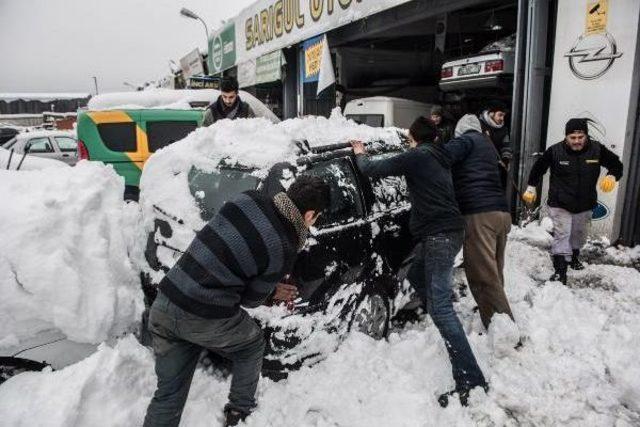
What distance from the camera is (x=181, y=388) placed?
2371 mm

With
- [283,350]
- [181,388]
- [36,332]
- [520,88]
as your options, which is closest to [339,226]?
[283,350]

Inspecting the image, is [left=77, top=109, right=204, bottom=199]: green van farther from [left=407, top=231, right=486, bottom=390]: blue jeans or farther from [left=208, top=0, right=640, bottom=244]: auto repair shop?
[left=407, top=231, right=486, bottom=390]: blue jeans

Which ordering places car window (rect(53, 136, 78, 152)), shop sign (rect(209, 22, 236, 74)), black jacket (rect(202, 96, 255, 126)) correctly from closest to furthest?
black jacket (rect(202, 96, 255, 126)), car window (rect(53, 136, 78, 152)), shop sign (rect(209, 22, 236, 74))

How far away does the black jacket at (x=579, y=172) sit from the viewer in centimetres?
454

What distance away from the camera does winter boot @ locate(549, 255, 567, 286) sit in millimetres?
4672

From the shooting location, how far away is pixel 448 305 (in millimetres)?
3074

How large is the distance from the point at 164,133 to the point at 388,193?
4815mm

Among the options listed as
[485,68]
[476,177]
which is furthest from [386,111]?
[476,177]

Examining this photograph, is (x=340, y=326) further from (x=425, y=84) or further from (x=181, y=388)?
(x=425, y=84)

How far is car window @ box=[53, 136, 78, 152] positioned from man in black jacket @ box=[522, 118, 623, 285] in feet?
35.9

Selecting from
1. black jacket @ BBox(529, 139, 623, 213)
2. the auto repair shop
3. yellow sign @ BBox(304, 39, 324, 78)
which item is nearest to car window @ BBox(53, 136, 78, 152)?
the auto repair shop

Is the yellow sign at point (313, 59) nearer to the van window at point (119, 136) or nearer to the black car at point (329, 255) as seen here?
the van window at point (119, 136)

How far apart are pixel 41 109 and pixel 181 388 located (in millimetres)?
60150

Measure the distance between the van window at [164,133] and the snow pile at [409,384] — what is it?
493cm
